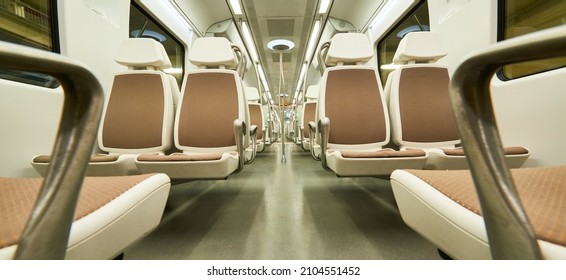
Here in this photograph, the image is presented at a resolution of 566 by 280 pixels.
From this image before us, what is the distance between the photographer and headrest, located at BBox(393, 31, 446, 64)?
185 cm

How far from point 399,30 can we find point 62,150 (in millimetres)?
4615

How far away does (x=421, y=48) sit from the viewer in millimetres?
1866

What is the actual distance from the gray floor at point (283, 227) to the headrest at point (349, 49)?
1.17m

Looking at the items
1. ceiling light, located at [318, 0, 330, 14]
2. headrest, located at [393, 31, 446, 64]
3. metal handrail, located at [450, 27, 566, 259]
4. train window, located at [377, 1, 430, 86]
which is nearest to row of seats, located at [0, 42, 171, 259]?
metal handrail, located at [450, 27, 566, 259]

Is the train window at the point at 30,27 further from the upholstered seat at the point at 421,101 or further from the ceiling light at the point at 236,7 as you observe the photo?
the ceiling light at the point at 236,7

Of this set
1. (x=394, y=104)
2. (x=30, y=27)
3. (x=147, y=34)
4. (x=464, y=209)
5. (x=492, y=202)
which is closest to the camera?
(x=492, y=202)

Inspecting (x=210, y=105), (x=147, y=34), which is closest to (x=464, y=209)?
(x=210, y=105)

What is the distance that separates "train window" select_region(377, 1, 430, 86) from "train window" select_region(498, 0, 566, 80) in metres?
1.42

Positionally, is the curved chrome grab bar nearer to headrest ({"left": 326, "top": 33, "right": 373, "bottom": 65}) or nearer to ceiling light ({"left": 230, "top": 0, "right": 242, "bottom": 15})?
headrest ({"left": 326, "top": 33, "right": 373, "bottom": 65})

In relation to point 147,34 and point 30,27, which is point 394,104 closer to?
point 30,27

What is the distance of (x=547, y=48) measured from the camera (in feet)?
0.89

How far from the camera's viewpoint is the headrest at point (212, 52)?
193cm

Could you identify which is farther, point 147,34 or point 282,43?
point 282,43

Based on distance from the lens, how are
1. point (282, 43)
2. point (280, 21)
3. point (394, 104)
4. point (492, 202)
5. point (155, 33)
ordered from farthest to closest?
point (282, 43) < point (280, 21) < point (155, 33) < point (394, 104) < point (492, 202)
